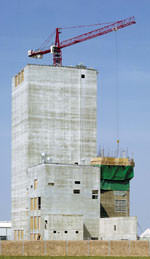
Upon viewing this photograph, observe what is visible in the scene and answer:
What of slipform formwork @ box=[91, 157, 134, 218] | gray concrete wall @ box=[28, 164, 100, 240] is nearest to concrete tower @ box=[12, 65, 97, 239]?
slipform formwork @ box=[91, 157, 134, 218]

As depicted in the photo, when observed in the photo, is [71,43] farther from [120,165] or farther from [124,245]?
[124,245]

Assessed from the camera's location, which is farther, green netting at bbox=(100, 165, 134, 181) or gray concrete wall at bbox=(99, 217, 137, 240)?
green netting at bbox=(100, 165, 134, 181)

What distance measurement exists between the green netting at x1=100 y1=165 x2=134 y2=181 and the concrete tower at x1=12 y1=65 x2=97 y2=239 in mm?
10049

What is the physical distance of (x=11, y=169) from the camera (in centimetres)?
14038

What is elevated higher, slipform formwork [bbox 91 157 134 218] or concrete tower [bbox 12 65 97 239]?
concrete tower [bbox 12 65 97 239]

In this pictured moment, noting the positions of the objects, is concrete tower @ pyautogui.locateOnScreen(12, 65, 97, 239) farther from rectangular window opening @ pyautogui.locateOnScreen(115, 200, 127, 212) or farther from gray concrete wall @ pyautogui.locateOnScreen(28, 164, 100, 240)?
gray concrete wall @ pyautogui.locateOnScreen(28, 164, 100, 240)

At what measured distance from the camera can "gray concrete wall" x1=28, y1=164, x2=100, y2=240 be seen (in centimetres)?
11306

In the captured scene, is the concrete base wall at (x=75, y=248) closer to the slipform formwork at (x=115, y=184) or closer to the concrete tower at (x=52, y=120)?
the slipform formwork at (x=115, y=184)

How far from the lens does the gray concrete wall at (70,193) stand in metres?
113

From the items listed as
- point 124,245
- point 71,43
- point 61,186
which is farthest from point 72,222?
point 71,43

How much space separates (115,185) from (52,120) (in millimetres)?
19648

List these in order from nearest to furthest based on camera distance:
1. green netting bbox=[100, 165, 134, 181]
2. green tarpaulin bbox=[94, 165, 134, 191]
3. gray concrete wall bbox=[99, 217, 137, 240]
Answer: gray concrete wall bbox=[99, 217, 137, 240] < green tarpaulin bbox=[94, 165, 134, 191] < green netting bbox=[100, 165, 134, 181]

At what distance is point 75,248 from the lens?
298 feet

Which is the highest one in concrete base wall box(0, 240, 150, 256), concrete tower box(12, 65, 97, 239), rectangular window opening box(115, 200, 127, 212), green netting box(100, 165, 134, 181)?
concrete tower box(12, 65, 97, 239)
